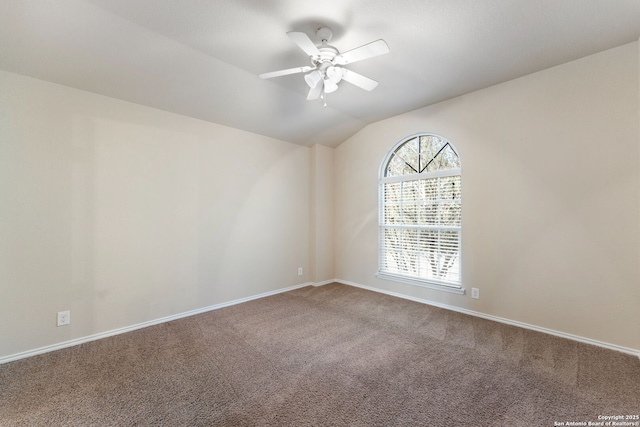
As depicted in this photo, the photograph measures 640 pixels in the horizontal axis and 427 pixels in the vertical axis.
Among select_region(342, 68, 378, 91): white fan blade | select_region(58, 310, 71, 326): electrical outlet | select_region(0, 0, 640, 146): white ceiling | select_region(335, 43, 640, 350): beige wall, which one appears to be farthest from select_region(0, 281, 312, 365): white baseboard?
select_region(342, 68, 378, 91): white fan blade

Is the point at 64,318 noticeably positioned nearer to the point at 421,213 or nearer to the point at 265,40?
the point at 265,40

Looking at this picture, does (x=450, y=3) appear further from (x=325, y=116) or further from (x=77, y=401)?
(x=77, y=401)

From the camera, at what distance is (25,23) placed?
194 cm

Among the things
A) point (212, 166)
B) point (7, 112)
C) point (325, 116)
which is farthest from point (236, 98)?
point (7, 112)

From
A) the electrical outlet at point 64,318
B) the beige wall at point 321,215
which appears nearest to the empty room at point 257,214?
the electrical outlet at point 64,318

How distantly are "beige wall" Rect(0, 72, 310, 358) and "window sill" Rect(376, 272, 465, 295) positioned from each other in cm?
182

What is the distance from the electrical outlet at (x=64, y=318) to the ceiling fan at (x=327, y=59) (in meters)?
2.85

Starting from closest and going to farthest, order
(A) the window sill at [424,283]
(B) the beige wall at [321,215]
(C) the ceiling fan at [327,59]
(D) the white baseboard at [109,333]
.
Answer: (C) the ceiling fan at [327,59] < (D) the white baseboard at [109,333] < (A) the window sill at [424,283] < (B) the beige wall at [321,215]

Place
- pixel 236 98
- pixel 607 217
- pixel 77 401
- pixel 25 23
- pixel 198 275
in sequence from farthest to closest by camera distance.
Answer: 1. pixel 198 275
2. pixel 236 98
3. pixel 607 217
4. pixel 25 23
5. pixel 77 401

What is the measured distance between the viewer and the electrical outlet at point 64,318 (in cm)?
253

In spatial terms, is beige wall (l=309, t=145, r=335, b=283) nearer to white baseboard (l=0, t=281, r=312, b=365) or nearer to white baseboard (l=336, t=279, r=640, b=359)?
white baseboard (l=336, t=279, r=640, b=359)

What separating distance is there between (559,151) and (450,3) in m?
1.88

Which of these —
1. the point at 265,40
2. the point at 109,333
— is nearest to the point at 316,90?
the point at 265,40

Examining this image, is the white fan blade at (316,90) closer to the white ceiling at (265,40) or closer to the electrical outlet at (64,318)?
the white ceiling at (265,40)
